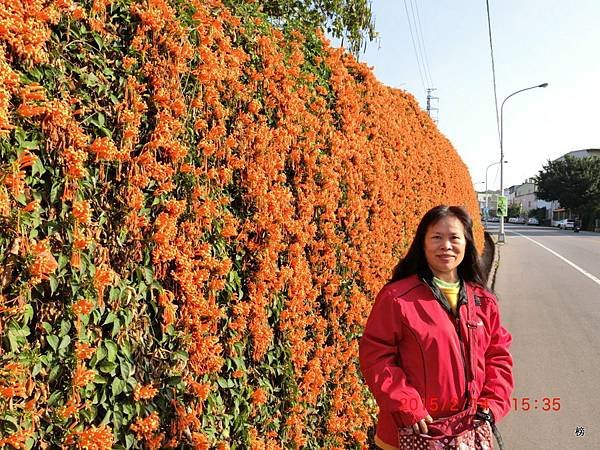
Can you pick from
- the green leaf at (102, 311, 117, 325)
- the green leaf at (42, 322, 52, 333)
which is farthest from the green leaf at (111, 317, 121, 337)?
the green leaf at (42, 322, 52, 333)

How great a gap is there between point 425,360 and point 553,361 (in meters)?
4.96

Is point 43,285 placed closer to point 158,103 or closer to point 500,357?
point 158,103

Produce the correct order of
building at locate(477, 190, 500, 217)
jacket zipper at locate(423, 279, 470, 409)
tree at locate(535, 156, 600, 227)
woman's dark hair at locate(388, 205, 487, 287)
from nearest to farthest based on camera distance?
jacket zipper at locate(423, 279, 470, 409) → woman's dark hair at locate(388, 205, 487, 287) → building at locate(477, 190, 500, 217) → tree at locate(535, 156, 600, 227)

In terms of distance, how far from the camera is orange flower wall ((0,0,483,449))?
1643 millimetres

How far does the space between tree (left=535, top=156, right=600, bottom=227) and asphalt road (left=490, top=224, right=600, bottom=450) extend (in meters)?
50.4

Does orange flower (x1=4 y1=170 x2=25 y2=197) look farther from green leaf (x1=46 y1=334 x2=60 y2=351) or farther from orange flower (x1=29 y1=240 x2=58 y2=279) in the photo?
green leaf (x1=46 y1=334 x2=60 y2=351)

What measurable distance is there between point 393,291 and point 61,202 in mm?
1442

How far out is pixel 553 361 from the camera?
6.58m

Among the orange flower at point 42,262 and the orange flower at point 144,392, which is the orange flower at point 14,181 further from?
the orange flower at point 144,392

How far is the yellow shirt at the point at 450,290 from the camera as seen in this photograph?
259cm

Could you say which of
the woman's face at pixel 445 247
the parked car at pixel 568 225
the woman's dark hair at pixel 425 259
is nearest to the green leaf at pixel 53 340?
the woman's dark hair at pixel 425 259

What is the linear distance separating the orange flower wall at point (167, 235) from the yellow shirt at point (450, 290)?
81cm

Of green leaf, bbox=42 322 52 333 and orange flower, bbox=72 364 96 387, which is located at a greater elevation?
green leaf, bbox=42 322 52 333

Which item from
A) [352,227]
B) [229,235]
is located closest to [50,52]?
[229,235]
